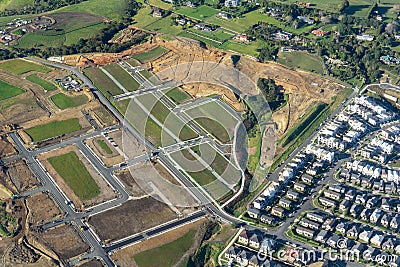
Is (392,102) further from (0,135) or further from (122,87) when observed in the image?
(0,135)

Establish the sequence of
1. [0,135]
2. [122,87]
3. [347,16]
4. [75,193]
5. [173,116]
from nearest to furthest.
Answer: [75,193]
[0,135]
[173,116]
[122,87]
[347,16]

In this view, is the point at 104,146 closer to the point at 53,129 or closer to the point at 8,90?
the point at 53,129

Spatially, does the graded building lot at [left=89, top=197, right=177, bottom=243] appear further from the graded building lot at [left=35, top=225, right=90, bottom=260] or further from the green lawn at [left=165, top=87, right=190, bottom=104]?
the green lawn at [left=165, top=87, right=190, bottom=104]

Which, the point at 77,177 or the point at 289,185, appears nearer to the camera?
the point at 289,185

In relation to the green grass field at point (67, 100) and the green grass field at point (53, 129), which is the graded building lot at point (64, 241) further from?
the green grass field at point (67, 100)

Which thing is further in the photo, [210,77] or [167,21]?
[167,21]

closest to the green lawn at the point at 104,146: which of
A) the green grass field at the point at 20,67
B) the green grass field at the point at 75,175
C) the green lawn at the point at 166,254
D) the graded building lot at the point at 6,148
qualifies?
the green grass field at the point at 75,175

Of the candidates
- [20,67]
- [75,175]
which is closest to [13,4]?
[20,67]

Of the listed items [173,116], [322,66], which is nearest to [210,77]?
[173,116]
